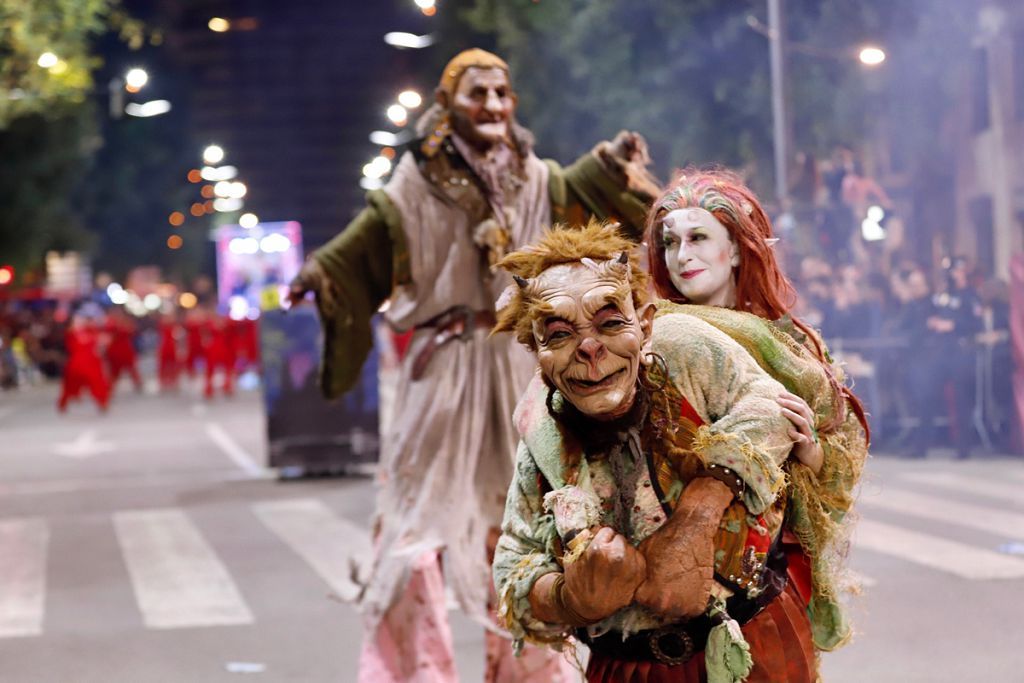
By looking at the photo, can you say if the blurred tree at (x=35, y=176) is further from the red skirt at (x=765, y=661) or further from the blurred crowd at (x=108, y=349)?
the red skirt at (x=765, y=661)

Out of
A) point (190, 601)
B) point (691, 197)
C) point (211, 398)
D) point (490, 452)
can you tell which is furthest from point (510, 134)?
point (211, 398)

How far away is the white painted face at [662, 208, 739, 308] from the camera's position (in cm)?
→ 365

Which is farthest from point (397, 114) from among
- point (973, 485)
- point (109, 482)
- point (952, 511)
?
point (952, 511)

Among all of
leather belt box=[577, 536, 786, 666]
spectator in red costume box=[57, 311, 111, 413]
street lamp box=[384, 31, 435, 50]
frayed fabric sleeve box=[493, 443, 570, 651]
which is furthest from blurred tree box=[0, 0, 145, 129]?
leather belt box=[577, 536, 786, 666]

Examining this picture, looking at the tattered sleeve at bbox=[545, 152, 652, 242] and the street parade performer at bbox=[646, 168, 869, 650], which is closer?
the street parade performer at bbox=[646, 168, 869, 650]

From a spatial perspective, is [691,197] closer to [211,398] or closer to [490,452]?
[490,452]

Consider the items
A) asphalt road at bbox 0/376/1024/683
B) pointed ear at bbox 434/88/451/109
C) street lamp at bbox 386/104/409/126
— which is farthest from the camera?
street lamp at bbox 386/104/409/126

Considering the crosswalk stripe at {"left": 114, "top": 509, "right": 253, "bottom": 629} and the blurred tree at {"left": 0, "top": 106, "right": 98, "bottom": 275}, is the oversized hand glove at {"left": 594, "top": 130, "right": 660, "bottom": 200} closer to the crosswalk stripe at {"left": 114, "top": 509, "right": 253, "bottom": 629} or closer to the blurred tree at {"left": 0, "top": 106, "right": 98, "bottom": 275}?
the crosswalk stripe at {"left": 114, "top": 509, "right": 253, "bottom": 629}

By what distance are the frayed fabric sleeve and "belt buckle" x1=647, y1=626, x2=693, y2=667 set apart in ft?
0.56

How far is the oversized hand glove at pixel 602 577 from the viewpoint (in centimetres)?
295

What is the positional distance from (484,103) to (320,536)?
20.5 ft

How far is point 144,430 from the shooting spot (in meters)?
23.1

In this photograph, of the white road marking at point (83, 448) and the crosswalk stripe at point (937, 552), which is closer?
the crosswalk stripe at point (937, 552)

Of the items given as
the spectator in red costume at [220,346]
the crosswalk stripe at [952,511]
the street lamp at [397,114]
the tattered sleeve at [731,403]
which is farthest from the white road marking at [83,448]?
the street lamp at [397,114]
